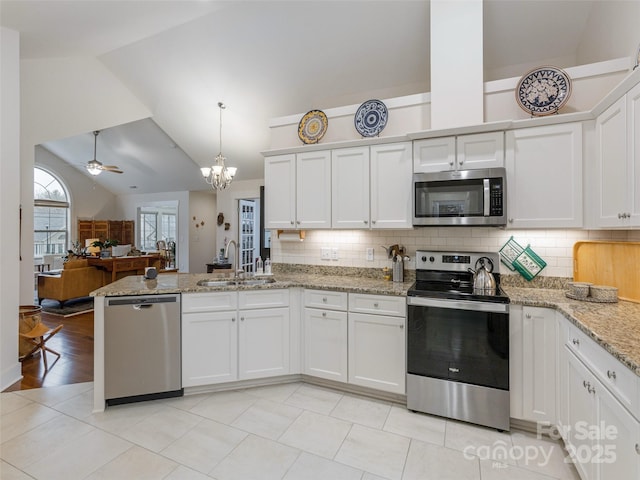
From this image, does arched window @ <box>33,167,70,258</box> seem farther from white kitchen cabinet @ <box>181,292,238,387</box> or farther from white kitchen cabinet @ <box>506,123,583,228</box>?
white kitchen cabinet @ <box>506,123,583,228</box>

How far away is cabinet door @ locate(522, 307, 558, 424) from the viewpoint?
208 cm

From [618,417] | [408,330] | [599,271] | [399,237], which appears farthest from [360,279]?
[618,417]

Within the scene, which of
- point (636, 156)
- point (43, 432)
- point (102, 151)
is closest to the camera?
point (636, 156)

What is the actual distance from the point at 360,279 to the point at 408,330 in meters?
0.77

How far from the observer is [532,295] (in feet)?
7.46

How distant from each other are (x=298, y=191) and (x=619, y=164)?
Answer: 2.38m

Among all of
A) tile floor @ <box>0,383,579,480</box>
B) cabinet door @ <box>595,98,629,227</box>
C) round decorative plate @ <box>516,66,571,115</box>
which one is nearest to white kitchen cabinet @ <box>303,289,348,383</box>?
tile floor @ <box>0,383,579,480</box>

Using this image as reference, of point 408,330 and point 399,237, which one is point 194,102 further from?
point 408,330

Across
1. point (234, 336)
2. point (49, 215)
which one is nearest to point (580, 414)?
point (234, 336)

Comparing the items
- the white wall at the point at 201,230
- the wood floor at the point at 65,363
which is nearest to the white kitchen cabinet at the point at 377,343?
the wood floor at the point at 65,363

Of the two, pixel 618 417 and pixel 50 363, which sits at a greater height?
pixel 618 417

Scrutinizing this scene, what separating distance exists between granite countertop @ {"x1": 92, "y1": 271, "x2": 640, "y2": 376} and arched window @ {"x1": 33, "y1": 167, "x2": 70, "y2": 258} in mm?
8250

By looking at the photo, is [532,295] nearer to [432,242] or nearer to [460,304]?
[460,304]

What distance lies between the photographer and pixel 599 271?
7.55 feet
